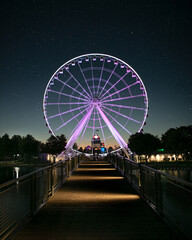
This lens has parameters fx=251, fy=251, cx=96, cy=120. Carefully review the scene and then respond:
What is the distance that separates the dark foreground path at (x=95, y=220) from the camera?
4.77 meters

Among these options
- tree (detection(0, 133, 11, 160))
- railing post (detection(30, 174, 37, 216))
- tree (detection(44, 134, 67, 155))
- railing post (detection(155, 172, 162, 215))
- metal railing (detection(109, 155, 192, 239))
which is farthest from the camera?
tree (detection(0, 133, 11, 160))

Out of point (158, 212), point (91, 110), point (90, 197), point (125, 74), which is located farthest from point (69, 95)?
point (158, 212)

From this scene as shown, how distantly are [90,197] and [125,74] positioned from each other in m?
21.7

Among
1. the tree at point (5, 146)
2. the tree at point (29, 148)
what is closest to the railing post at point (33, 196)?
the tree at point (29, 148)

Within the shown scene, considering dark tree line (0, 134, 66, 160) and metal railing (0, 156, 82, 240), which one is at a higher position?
dark tree line (0, 134, 66, 160)

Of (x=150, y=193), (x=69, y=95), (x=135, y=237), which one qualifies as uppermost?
(x=69, y=95)

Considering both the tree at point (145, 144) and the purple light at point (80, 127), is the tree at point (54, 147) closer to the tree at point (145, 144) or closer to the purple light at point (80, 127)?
the tree at point (145, 144)

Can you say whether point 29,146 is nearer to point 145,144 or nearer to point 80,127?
point 145,144

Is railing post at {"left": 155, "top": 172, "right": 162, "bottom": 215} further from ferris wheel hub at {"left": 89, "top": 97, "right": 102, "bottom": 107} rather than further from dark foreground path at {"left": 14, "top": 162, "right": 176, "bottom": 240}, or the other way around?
ferris wheel hub at {"left": 89, "top": 97, "right": 102, "bottom": 107}

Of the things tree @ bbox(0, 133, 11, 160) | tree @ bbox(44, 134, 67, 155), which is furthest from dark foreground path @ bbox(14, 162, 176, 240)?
tree @ bbox(0, 133, 11, 160)

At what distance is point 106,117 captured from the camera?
87.2ft

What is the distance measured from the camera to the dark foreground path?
477 centimetres

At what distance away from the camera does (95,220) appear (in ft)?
18.7

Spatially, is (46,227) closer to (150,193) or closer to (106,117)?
(150,193)
